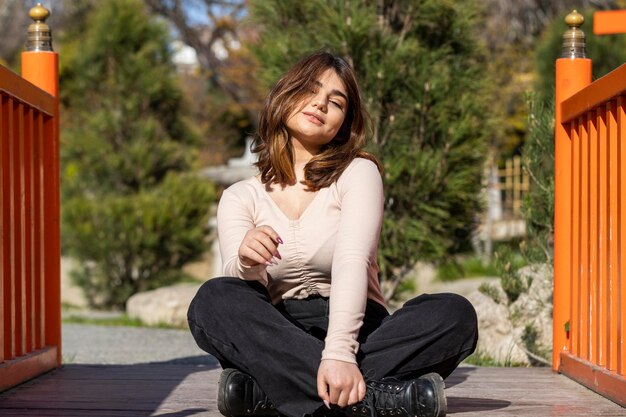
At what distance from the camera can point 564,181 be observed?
3303 millimetres

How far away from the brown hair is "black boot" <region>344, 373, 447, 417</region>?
0.59m

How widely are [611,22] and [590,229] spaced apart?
116 centimetres

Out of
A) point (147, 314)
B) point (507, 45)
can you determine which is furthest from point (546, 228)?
point (507, 45)

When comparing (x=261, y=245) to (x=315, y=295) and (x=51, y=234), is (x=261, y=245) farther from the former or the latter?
(x=51, y=234)

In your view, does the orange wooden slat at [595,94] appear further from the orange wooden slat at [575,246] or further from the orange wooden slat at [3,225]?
the orange wooden slat at [3,225]

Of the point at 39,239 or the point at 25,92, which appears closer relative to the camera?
the point at 25,92

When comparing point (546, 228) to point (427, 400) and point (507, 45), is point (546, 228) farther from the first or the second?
point (507, 45)

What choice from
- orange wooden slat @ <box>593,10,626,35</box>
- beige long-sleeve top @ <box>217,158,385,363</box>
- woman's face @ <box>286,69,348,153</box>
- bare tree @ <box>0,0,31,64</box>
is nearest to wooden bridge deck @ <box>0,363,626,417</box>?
beige long-sleeve top @ <box>217,158,385,363</box>

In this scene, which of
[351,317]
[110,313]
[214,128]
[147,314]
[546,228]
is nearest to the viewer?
[351,317]

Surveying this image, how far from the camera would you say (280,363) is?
227cm

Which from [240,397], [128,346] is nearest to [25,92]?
[240,397]

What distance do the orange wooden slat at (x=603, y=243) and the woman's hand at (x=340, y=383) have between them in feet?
3.05

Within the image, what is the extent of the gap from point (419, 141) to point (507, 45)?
28.3 feet

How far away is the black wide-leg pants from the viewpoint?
89.1 inches
